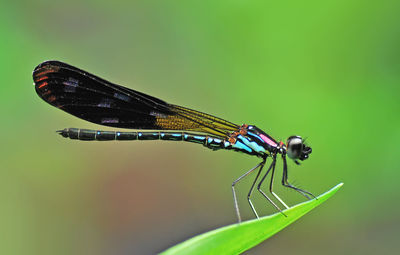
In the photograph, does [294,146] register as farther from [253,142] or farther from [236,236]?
[236,236]

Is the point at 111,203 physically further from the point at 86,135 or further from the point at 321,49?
the point at 321,49

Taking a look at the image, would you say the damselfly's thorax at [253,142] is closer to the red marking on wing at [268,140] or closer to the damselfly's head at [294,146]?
the red marking on wing at [268,140]

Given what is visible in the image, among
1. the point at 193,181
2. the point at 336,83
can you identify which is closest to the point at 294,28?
the point at 336,83

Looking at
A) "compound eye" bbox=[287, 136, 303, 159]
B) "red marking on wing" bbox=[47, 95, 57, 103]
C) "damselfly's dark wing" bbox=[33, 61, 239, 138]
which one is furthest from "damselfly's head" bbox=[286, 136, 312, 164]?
"red marking on wing" bbox=[47, 95, 57, 103]

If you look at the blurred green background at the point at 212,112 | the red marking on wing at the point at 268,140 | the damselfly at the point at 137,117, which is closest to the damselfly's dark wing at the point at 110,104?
the damselfly at the point at 137,117

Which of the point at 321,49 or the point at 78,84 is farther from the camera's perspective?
the point at 321,49

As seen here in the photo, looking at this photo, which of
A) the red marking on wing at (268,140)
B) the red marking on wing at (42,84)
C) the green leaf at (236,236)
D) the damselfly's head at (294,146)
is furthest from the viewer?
the red marking on wing at (42,84)

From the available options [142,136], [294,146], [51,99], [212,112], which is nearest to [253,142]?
[294,146]
